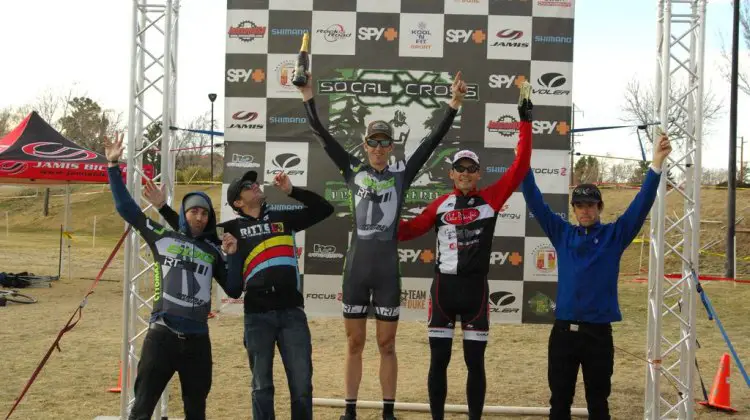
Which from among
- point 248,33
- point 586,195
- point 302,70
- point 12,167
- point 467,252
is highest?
point 248,33

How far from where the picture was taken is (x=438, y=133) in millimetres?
4723

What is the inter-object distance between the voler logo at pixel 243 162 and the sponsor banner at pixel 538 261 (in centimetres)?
233

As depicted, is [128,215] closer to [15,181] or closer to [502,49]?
[502,49]

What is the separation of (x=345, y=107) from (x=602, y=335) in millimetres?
2829

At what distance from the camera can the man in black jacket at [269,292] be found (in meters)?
4.04

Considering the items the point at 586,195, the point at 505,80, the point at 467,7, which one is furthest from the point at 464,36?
the point at 586,195

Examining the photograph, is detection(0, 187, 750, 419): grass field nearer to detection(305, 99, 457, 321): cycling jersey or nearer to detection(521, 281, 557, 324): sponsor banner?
detection(521, 281, 557, 324): sponsor banner

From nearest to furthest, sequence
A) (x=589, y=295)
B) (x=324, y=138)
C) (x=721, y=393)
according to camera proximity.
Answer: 1. (x=589, y=295)
2. (x=324, y=138)
3. (x=721, y=393)

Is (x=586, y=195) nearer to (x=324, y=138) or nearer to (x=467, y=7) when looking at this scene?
(x=324, y=138)

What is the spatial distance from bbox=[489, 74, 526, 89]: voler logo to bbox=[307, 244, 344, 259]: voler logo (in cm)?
187

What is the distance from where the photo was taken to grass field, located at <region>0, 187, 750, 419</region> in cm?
593

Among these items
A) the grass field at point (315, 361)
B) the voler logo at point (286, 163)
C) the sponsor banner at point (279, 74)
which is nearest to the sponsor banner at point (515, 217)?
the grass field at point (315, 361)

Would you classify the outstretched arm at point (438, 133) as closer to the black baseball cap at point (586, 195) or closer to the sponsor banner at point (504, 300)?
the black baseball cap at point (586, 195)

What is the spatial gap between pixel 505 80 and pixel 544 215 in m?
1.72
